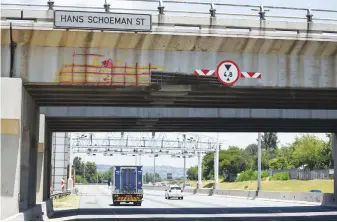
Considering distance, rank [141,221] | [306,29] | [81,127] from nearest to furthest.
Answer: [306,29] → [141,221] → [81,127]

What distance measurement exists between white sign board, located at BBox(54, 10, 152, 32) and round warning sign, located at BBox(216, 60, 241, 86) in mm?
3392

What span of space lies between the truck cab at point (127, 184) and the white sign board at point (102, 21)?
92.8 ft

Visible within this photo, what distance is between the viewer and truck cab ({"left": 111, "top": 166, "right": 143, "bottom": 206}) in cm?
4903

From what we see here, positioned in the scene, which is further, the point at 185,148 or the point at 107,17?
the point at 185,148

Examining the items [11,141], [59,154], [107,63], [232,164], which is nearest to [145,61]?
[107,63]

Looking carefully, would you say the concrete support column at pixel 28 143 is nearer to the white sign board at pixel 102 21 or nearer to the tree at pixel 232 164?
the white sign board at pixel 102 21

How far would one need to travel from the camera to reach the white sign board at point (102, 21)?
21516mm

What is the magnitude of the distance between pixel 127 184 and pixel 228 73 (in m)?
27.5

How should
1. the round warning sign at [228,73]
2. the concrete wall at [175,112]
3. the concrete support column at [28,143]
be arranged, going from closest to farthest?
the round warning sign at [228,73] < the concrete support column at [28,143] < the concrete wall at [175,112]

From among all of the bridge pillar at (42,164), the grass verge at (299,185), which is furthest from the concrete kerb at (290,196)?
the bridge pillar at (42,164)

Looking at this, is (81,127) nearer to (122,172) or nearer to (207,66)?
(122,172)

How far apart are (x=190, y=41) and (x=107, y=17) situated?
3.43m

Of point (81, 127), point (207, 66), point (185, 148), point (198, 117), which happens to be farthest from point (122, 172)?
point (185, 148)

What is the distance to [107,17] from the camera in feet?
71.5
